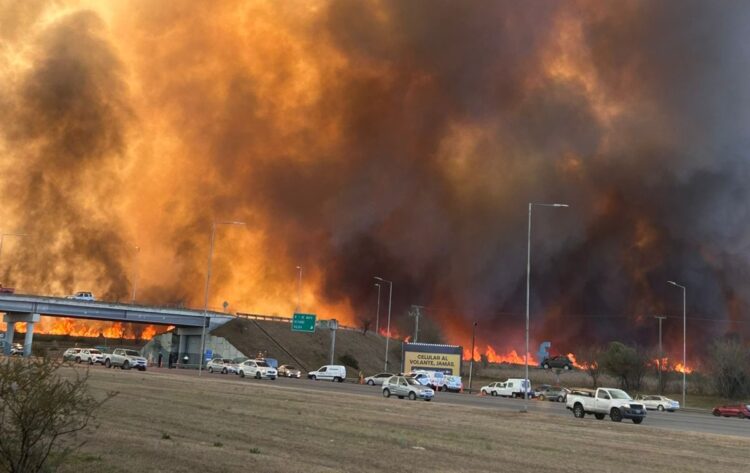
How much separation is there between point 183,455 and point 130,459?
3.80ft

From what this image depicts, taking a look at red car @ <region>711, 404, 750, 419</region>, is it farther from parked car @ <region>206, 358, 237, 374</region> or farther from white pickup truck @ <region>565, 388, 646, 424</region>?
parked car @ <region>206, 358, 237, 374</region>

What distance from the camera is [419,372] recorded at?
74.8 m

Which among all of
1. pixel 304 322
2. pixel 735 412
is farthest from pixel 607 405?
pixel 304 322

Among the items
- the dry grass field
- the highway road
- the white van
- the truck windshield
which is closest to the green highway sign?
the white van

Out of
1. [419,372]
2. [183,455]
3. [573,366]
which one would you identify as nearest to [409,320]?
[573,366]

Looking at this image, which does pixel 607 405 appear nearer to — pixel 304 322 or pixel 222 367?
pixel 222 367

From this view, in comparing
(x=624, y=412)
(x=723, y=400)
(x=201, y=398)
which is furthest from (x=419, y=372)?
(x=201, y=398)

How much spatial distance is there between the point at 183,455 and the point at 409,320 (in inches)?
5780

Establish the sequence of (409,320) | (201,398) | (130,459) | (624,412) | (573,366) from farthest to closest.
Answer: (409,320) → (573,366) → (624,412) → (201,398) → (130,459)

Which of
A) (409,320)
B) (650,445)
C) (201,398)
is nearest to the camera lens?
(650,445)

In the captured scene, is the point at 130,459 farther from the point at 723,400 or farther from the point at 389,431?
the point at 723,400

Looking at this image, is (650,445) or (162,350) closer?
(650,445)

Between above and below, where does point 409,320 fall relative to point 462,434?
above

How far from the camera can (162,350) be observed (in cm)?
10588
